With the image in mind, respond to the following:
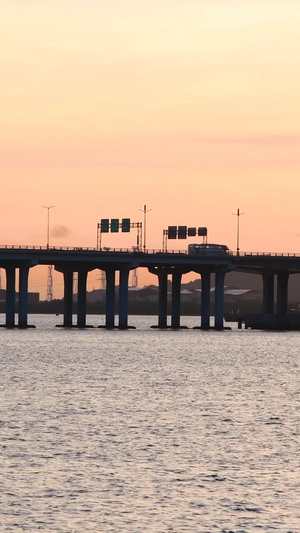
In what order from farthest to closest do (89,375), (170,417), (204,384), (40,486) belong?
1. (89,375)
2. (204,384)
3. (170,417)
4. (40,486)

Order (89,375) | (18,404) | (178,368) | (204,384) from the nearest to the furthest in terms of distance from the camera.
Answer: (18,404), (204,384), (89,375), (178,368)

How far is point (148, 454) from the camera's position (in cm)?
5806

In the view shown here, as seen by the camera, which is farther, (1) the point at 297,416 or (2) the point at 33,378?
(2) the point at 33,378

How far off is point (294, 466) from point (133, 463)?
280 inches

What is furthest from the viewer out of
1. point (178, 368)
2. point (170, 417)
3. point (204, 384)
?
point (178, 368)

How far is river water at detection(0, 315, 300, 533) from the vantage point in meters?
43.8

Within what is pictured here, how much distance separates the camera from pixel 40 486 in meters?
48.8

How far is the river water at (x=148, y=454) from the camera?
144 feet

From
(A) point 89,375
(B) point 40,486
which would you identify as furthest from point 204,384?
(B) point 40,486

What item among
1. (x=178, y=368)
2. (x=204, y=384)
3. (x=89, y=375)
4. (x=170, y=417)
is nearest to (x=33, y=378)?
(x=89, y=375)

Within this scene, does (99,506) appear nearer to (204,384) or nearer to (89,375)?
(204,384)

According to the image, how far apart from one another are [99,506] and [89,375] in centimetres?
6967

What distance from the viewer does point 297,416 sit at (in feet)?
255

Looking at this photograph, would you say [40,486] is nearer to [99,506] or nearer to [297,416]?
[99,506]
